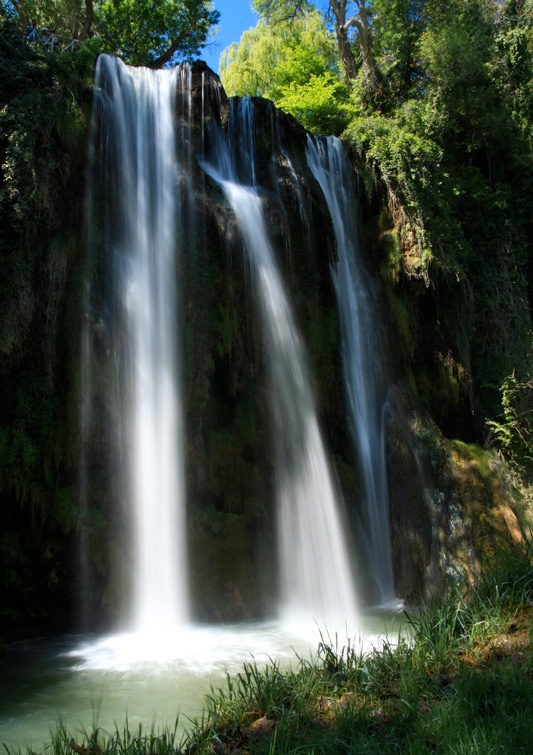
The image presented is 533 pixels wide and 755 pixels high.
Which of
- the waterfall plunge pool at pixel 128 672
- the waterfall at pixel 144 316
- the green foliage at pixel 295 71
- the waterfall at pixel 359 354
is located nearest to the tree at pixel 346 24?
the green foliage at pixel 295 71

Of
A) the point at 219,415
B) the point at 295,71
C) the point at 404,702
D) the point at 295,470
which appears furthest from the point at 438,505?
the point at 295,71

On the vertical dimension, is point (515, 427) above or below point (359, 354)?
below

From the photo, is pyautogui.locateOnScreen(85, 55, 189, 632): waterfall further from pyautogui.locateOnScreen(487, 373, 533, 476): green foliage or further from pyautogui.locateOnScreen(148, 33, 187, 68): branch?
pyautogui.locateOnScreen(148, 33, 187, 68): branch

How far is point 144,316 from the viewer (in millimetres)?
8852

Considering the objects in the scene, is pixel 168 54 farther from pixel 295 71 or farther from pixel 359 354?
pixel 359 354

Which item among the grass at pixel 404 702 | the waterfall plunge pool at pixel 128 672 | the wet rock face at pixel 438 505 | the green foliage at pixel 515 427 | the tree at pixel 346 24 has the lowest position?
the waterfall plunge pool at pixel 128 672

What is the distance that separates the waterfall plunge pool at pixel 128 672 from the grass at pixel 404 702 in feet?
2.00

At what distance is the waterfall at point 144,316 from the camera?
8031 millimetres

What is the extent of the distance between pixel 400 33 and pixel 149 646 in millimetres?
17507

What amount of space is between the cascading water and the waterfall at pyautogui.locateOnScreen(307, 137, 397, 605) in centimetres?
91

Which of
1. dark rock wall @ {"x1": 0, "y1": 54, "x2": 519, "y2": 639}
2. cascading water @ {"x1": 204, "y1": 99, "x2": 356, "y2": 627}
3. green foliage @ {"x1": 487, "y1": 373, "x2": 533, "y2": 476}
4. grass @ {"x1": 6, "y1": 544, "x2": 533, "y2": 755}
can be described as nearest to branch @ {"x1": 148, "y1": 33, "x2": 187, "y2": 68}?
dark rock wall @ {"x1": 0, "y1": 54, "x2": 519, "y2": 639}

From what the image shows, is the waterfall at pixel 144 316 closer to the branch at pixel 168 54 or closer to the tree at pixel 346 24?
the tree at pixel 346 24

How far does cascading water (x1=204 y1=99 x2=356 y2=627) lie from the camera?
8.87 m

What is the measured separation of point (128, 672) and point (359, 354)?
6.90 metres
